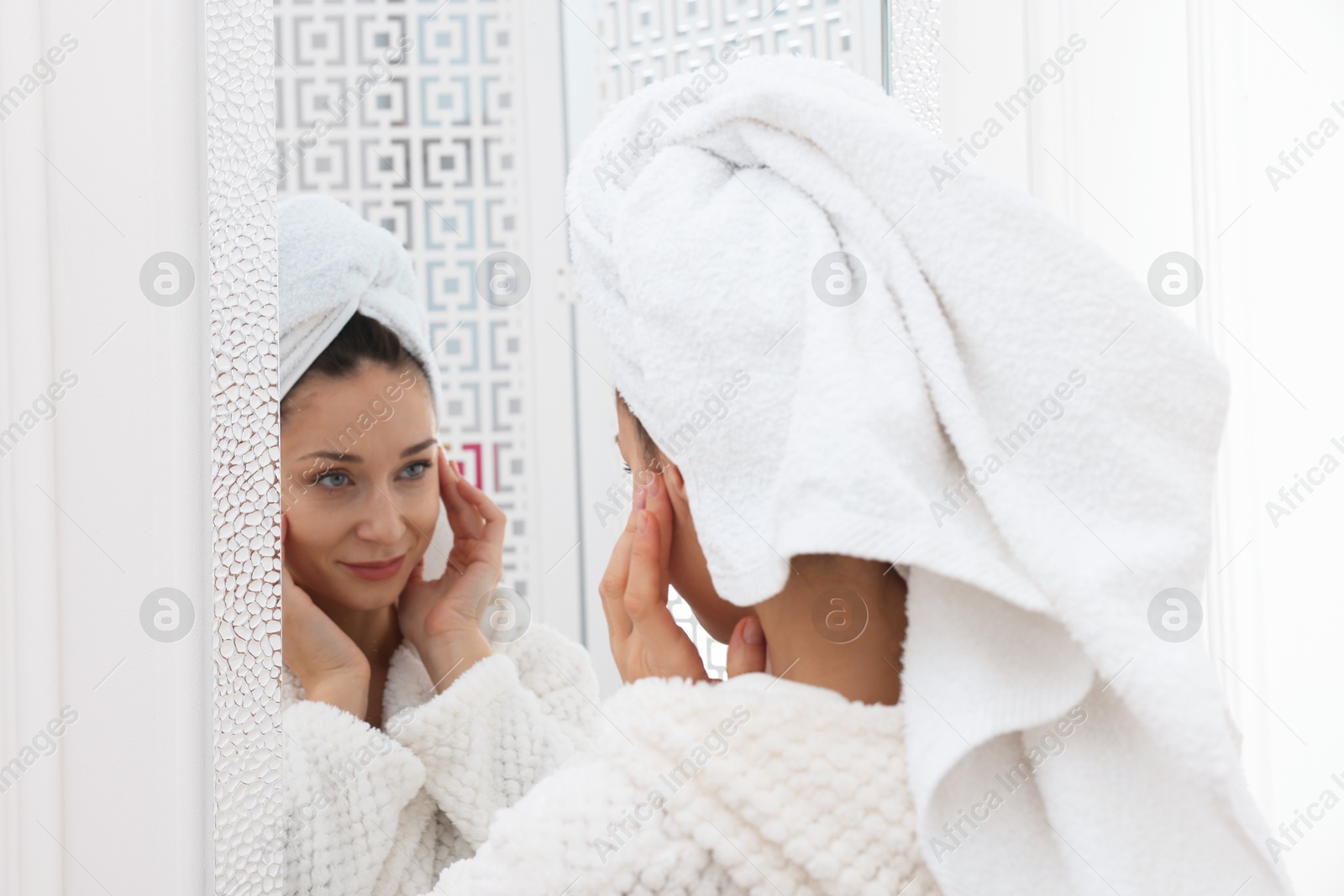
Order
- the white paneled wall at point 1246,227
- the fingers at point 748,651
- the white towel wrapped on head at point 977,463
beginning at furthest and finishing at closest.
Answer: the white paneled wall at point 1246,227
the fingers at point 748,651
the white towel wrapped on head at point 977,463

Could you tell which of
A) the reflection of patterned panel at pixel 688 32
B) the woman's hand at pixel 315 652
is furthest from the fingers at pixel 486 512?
the reflection of patterned panel at pixel 688 32

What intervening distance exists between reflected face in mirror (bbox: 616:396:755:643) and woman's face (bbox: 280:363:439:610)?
0.12 m

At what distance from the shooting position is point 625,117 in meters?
0.56

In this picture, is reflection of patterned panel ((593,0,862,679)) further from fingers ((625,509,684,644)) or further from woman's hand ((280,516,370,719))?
woman's hand ((280,516,370,719))

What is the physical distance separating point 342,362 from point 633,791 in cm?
31

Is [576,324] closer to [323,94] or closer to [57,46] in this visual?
[323,94]

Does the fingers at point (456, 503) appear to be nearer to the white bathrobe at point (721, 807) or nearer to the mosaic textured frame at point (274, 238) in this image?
the mosaic textured frame at point (274, 238)

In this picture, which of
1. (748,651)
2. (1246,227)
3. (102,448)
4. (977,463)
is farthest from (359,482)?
(1246,227)

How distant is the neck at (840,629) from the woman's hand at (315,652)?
0.26 meters

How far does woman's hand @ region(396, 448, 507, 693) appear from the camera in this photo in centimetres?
60

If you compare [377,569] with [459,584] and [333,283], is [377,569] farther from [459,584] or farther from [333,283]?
[333,283]

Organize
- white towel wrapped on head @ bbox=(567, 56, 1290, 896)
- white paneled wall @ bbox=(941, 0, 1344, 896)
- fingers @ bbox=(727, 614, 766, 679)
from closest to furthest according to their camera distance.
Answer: white towel wrapped on head @ bbox=(567, 56, 1290, 896) → fingers @ bbox=(727, 614, 766, 679) → white paneled wall @ bbox=(941, 0, 1344, 896)

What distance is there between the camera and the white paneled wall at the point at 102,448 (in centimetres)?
58

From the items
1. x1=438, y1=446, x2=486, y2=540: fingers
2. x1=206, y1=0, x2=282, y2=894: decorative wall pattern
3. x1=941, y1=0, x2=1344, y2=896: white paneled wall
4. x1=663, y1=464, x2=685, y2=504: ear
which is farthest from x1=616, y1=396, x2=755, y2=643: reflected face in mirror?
x1=941, y1=0, x2=1344, y2=896: white paneled wall
